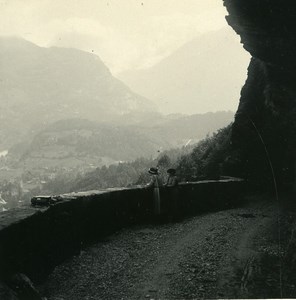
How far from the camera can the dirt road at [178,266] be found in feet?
19.3

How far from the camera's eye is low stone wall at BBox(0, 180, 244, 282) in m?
5.26

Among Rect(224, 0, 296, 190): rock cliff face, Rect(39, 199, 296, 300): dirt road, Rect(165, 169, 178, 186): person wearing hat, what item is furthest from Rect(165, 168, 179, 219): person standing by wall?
Rect(224, 0, 296, 190): rock cliff face

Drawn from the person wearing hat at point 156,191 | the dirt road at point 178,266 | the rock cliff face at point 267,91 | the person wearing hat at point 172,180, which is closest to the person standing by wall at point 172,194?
the person wearing hat at point 172,180

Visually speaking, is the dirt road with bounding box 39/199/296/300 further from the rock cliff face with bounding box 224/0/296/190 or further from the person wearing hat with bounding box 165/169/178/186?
the rock cliff face with bounding box 224/0/296/190

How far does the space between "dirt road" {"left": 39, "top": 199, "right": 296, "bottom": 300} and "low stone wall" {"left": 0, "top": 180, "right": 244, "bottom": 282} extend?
0.92 ft

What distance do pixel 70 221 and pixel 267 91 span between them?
35.6 feet

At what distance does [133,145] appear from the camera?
14462 cm

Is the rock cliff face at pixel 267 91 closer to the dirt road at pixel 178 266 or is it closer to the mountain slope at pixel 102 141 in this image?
the dirt road at pixel 178 266

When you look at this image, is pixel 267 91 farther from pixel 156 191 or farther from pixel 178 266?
pixel 178 266

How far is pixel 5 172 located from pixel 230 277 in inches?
5751

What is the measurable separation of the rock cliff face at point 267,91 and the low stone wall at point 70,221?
4.28 meters

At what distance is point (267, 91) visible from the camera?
49.8ft

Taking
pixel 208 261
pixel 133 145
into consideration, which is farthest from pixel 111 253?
pixel 133 145

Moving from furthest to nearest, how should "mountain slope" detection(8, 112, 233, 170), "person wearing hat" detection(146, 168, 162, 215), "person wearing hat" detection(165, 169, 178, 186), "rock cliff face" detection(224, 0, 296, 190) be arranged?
"mountain slope" detection(8, 112, 233, 170)
"person wearing hat" detection(165, 169, 178, 186)
"person wearing hat" detection(146, 168, 162, 215)
"rock cliff face" detection(224, 0, 296, 190)
